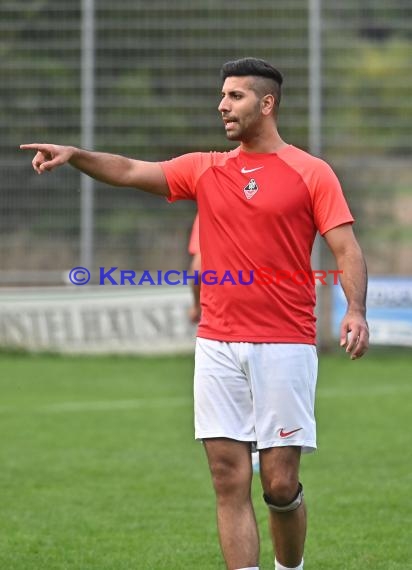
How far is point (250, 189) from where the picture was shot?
6074 millimetres

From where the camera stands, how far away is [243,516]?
601cm

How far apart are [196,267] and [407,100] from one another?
13398 mm

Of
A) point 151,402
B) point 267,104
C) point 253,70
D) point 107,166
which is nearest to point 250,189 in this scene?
point 267,104

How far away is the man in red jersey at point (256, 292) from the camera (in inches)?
237

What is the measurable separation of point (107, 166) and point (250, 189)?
2.16ft

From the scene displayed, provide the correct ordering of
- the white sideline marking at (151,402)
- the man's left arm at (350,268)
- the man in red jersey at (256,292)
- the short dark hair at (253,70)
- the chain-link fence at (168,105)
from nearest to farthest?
the man's left arm at (350,268), the man in red jersey at (256,292), the short dark hair at (253,70), the white sideline marking at (151,402), the chain-link fence at (168,105)

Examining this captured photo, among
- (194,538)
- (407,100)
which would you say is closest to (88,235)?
(407,100)

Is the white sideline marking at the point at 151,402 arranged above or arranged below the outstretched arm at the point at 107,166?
below

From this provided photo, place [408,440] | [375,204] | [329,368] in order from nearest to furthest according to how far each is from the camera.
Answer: [408,440]
[329,368]
[375,204]

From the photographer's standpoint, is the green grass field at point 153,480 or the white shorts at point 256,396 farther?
the green grass field at point 153,480

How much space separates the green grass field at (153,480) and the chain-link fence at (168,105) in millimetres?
4801

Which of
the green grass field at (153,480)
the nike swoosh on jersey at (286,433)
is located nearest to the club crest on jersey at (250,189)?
the nike swoosh on jersey at (286,433)

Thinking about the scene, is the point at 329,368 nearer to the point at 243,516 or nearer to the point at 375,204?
the point at 375,204

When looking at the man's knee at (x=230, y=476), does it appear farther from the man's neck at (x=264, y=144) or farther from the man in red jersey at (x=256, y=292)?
the man's neck at (x=264, y=144)
